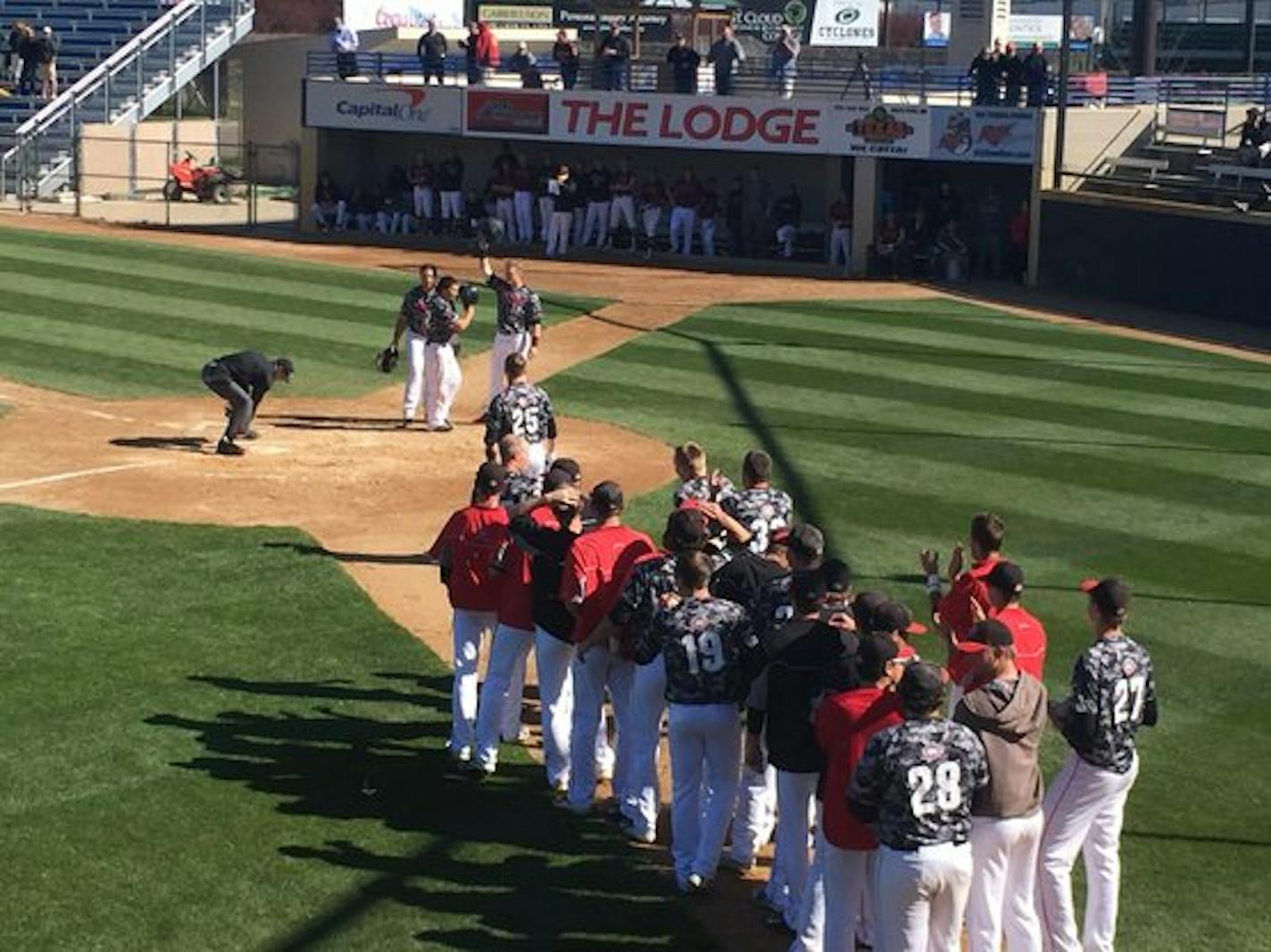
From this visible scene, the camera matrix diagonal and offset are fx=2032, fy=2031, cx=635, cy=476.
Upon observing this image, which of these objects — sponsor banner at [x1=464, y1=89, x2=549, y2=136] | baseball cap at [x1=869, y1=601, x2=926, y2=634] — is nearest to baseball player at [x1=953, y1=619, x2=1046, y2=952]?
baseball cap at [x1=869, y1=601, x2=926, y2=634]

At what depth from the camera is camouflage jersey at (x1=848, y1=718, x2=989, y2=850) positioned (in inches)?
314

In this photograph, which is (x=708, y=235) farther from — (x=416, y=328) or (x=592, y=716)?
(x=592, y=716)

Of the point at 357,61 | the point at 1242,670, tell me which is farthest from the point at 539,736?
the point at 357,61

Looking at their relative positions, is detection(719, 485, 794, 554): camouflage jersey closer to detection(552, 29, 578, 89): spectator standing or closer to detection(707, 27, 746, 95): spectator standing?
detection(707, 27, 746, 95): spectator standing

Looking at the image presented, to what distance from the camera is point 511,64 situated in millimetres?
38500

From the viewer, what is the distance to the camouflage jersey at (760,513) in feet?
37.1

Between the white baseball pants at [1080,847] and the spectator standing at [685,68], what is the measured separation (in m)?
28.4

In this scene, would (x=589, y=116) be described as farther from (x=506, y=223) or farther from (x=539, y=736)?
(x=539, y=736)

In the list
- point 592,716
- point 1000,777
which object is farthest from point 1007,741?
point 592,716

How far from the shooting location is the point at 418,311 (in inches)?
797

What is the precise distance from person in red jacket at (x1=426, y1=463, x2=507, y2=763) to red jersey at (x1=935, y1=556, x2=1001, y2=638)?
102 inches

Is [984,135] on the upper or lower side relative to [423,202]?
upper

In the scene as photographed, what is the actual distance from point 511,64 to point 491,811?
29.4 meters

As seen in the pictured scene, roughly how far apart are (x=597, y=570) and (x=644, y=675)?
0.64 meters
